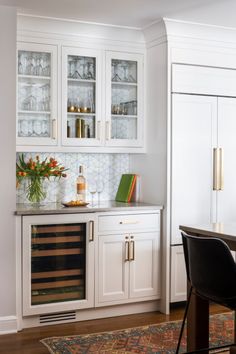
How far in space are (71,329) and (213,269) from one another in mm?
1728

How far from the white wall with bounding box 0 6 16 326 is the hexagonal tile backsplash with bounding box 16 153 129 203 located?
0.66 meters

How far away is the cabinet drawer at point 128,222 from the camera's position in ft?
14.6

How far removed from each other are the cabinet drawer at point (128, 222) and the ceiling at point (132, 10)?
168 cm

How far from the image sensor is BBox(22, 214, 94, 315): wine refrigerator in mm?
4164

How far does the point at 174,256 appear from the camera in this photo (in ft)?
15.2

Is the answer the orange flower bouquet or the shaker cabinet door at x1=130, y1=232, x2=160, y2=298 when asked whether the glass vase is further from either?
the shaker cabinet door at x1=130, y1=232, x2=160, y2=298

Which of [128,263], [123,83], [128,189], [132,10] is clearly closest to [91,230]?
[128,263]

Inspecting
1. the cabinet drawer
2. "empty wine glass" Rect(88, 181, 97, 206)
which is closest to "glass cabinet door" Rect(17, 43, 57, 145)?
"empty wine glass" Rect(88, 181, 97, 206)

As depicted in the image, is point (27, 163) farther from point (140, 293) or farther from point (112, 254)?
point (140, 293)

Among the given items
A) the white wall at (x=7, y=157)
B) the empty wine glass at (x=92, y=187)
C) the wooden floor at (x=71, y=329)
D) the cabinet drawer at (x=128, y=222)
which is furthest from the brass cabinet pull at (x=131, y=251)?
the white wall at (x=7, y=157)

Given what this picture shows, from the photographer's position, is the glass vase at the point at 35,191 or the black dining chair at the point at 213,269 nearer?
the black dining chair at the point at 213,269

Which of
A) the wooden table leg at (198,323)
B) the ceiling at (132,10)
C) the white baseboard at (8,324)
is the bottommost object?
the white baseboard at (8,324)

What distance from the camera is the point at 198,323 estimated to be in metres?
3.50

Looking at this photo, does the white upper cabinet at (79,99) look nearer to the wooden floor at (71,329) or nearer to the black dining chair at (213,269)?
the wooden floor at (71,329)
